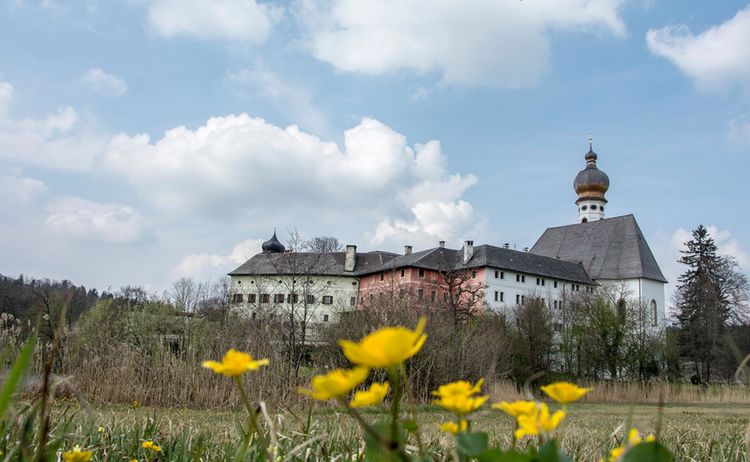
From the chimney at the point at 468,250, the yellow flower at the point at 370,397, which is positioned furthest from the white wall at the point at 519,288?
the yellow flower at the point at 370,397

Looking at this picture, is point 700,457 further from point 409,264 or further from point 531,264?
point 531,264

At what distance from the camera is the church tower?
232 feet

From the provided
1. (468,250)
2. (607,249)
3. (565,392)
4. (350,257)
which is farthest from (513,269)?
(565,392)

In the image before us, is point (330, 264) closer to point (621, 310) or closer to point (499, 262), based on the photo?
point (499, 262)

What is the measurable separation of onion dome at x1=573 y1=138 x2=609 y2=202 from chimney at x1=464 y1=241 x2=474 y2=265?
2166 cm

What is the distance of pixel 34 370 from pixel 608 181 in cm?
7001

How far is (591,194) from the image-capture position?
233 feet

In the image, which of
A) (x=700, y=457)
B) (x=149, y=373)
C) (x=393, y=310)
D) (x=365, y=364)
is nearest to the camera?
(x=365, y=364)

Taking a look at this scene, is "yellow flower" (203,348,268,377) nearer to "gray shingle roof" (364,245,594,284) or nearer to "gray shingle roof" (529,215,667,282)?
"gray shingle roof" (364,245,594,284)

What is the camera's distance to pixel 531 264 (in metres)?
57.5

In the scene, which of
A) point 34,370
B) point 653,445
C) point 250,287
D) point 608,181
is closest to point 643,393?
point 34,370

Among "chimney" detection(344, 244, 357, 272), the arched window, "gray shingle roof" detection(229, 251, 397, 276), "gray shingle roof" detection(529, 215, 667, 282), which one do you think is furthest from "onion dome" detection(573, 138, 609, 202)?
the arched window

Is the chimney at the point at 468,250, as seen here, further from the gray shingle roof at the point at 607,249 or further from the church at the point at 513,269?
the gray shingle roof at the point at 607,249

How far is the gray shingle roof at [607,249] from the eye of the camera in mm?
59062
